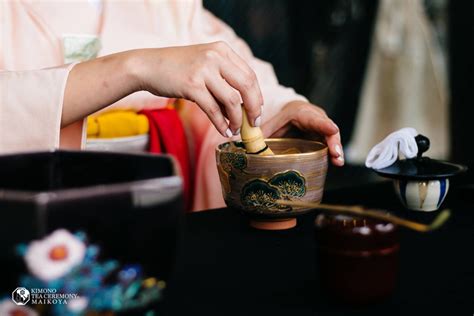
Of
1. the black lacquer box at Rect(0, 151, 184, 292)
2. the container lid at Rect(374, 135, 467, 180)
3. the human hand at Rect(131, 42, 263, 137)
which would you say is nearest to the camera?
the black lacquer box at Rect(0, 151, 184, 292)

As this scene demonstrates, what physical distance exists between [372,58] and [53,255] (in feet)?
9.56

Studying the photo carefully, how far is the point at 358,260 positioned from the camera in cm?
58

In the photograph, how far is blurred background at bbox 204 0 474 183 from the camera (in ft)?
8.93

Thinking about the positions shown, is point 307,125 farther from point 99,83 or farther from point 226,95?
point 99,83

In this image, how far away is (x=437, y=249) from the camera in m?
0.81

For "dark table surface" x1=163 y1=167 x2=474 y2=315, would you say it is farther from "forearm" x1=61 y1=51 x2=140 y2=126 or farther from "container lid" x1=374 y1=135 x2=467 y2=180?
"forearm" x1=61 y1=51 x2=140 y2=126

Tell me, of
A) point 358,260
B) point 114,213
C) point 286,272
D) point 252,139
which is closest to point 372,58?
point 252,139

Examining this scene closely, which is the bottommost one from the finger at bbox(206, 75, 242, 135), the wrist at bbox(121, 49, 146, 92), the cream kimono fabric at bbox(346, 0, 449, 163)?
the cream kimono fabric at bbox(346, 0, 449, 163)

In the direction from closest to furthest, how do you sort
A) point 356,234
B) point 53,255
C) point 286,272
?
point 53,255
point 356,234
point 286,272

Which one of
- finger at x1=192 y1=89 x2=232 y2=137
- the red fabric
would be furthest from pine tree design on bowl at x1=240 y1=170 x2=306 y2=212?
the red fabric

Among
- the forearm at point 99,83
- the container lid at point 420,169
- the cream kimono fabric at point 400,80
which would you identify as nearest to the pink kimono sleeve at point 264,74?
the container lid at point 420,169

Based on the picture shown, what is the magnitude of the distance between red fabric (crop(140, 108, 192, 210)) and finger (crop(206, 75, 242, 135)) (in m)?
0.42

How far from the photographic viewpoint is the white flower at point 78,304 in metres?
0.45

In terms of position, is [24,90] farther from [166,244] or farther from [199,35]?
[199,35]
